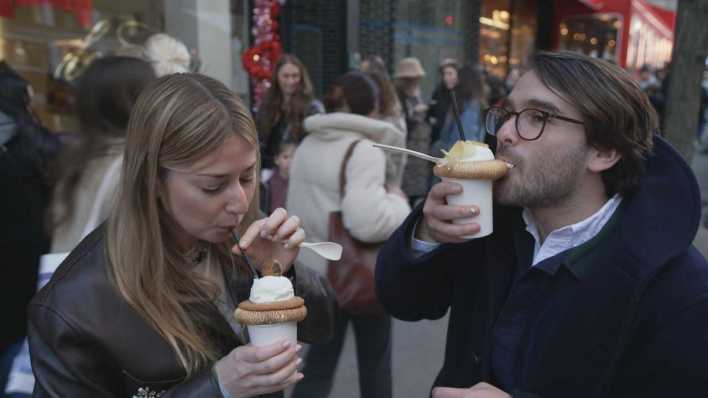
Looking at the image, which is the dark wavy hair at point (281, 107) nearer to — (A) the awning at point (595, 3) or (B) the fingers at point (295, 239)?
(B) the fingers at point (295, 239)

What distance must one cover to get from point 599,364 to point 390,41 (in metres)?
8.49

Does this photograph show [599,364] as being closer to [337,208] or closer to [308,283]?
[308,283]

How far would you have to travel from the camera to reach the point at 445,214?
1618 mm

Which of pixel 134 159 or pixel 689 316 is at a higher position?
pixel 134 159

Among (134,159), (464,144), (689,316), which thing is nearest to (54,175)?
(134,159)

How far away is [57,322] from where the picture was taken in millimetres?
1328

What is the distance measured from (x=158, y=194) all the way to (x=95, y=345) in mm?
388

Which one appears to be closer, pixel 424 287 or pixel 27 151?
pixel 424 287

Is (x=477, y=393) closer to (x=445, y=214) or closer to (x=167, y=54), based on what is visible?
(x=445, y=214)

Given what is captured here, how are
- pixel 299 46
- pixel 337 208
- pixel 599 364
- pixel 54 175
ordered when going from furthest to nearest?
pixel 299 46, pixel 337 208, pixel 54 175, pixel 599 364

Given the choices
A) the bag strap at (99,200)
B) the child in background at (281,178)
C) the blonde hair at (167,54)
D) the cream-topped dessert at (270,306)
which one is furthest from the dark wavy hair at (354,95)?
the cream-topped dessert at (270,306)

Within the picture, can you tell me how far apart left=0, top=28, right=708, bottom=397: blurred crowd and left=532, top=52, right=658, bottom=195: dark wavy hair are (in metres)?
0.31

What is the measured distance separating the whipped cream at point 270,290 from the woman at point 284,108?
3.20m

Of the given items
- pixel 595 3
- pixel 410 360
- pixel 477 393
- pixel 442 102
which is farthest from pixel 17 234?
pixel 595 3
